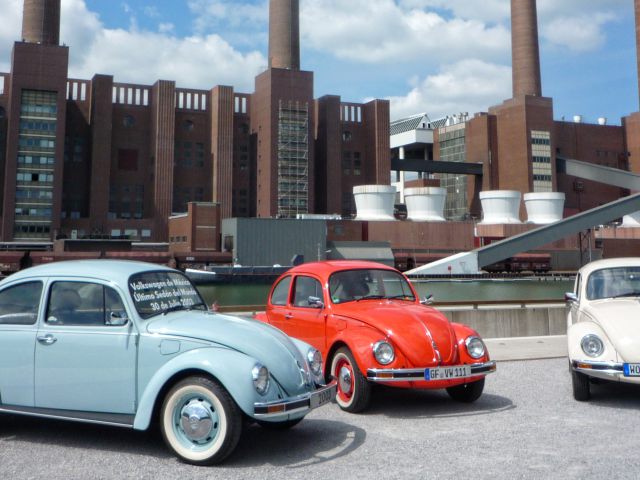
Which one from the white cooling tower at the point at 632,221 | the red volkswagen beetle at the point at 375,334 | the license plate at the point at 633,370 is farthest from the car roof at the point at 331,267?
the white cooling tower at the point at 632,221

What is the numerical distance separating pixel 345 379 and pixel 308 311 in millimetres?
1078

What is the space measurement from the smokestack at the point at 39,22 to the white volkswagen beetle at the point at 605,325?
72986 mm

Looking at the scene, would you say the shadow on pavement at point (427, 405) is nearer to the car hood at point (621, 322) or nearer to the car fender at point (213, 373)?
the car hood at point (621, 322)

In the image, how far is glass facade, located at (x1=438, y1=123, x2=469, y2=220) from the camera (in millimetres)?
87188

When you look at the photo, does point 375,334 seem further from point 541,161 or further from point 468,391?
point 541,161

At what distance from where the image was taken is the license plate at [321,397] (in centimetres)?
458

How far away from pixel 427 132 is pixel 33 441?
95.0 m

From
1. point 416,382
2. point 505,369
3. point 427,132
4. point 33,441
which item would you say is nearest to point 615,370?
point 416,382

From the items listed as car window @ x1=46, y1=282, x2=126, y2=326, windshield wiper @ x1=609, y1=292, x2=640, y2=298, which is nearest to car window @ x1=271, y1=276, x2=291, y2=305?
car window @ x1=46, y1=282, x2=126, y2=326

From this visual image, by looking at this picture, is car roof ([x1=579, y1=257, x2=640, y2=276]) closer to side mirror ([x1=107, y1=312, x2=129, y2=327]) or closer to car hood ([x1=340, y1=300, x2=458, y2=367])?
car hood ([x1=340, y1=300, x2=458, y2=367])

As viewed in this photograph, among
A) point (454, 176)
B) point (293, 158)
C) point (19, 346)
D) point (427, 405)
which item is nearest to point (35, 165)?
point (293, 158)

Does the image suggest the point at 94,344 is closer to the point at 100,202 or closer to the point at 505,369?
the point at 505,369

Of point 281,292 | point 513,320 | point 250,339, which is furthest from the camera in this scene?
point 513,320

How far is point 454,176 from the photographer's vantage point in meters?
89.0
